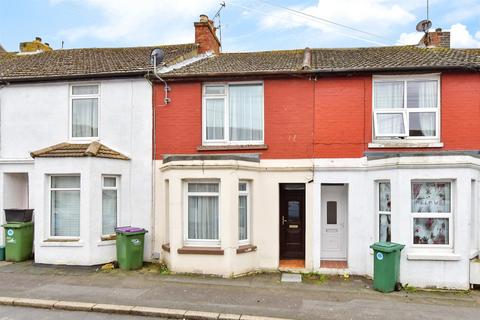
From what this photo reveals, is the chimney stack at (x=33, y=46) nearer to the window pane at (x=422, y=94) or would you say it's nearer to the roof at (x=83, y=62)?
the roof at (x=83, y=62)

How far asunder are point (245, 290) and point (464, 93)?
7423 millimetres

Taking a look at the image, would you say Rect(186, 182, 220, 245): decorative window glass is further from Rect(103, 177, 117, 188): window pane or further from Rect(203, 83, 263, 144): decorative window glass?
Rect(103, 177, 117, 188): window pane

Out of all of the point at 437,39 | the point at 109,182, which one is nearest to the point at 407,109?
the point at 437,39

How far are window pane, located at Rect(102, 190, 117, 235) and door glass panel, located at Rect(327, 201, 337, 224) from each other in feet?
19.8

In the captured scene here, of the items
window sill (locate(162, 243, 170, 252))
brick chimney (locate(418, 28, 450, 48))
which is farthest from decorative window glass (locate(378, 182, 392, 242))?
brick chimney (locate(418, 28, 450, 48))

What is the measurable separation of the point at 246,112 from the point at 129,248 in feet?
15.8

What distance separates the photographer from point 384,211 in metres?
9.68

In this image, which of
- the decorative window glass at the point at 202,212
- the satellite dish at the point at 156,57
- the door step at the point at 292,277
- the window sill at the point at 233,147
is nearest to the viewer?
the door step at the point at 292,277

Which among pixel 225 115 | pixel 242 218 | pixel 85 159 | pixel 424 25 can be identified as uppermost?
pixel 424 25

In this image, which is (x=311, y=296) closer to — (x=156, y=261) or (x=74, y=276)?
(x=156, y=261)

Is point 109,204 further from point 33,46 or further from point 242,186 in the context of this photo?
point 33,46

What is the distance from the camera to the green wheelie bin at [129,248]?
9945 millimetres

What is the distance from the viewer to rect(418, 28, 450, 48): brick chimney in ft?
43.8

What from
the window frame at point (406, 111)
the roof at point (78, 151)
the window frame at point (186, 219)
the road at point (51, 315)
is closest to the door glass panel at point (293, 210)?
the window frame at point (186, 219)
